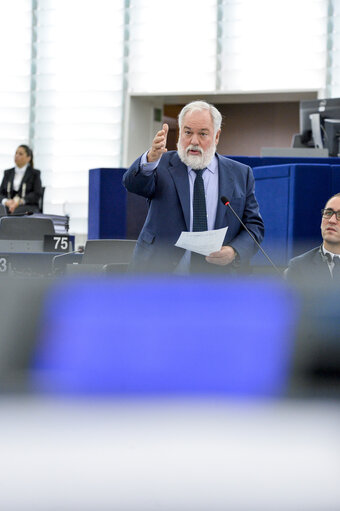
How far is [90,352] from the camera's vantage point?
0.74 meters

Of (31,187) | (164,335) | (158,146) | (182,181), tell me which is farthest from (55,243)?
(164,335)

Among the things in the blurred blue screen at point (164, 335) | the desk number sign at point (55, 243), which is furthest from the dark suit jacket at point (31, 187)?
the blurred blue screen at point (164, 335)

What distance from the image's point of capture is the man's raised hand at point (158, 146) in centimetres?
235

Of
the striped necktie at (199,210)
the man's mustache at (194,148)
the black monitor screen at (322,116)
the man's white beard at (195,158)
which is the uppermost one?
the black monitor screen at (322,116)

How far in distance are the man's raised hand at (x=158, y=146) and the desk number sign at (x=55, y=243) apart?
7.49 feet

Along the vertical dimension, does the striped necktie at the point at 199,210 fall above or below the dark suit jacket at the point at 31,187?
below

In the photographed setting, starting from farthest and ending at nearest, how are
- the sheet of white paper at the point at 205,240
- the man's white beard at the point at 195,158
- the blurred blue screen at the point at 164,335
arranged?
the man's white beard at the point at 195,158 → the sheet of white paper at the point at 205,240 → the blurred blue screen at the point at 164,335

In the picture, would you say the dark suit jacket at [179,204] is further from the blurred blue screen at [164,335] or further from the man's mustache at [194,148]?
the blurred blue screen at [164,335]

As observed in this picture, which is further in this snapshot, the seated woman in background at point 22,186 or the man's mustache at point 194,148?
the seated woman in background at point 22,186

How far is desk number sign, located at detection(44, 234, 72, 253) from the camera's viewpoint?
15.3ft

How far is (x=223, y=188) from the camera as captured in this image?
2.62m

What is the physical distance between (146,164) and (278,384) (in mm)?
1776

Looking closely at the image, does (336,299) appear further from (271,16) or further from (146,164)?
(271,16)

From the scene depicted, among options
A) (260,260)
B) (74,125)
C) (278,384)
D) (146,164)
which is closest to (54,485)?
(278,384)
